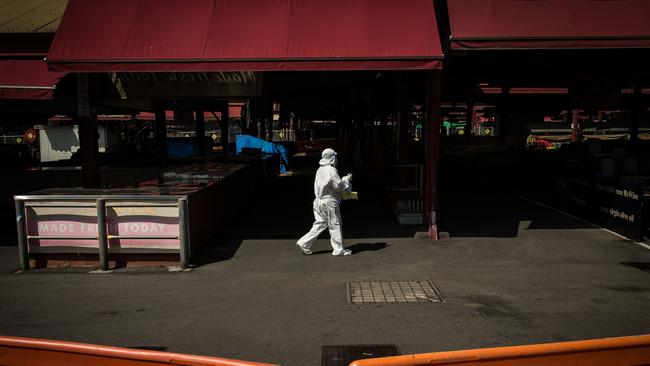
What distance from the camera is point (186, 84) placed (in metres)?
10.5

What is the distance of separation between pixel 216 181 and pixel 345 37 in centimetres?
403

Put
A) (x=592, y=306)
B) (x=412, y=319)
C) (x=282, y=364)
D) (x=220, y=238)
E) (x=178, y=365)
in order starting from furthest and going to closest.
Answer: (x=220, y=238), (x=592, y=306), (x=412, y=319), (x=282, y=364), (x=178, y=365)

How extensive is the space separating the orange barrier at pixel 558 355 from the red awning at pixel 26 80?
31.4ft

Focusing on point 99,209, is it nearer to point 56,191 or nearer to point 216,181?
point 56,191

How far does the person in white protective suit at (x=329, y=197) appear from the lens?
8.63 m

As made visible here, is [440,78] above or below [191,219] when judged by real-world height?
above

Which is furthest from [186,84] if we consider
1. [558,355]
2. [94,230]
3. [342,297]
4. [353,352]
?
[558,355]

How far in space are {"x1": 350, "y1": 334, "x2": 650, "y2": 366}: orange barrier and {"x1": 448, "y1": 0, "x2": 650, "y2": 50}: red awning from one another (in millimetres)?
6708

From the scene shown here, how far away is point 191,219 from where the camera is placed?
8664 millimetres

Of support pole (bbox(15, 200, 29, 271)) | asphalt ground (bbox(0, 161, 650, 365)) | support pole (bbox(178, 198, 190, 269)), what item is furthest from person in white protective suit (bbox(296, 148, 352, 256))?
support pole (bbox(15, 200, 29, 271))

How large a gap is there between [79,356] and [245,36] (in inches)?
280

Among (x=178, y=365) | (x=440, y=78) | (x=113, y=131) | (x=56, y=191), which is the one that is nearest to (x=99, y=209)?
(x=56, y=191)

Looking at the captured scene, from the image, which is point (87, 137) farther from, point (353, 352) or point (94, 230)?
point (353, 352)

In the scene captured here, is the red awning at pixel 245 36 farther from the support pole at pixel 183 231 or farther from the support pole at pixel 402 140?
the support pole at pixel 402 140
